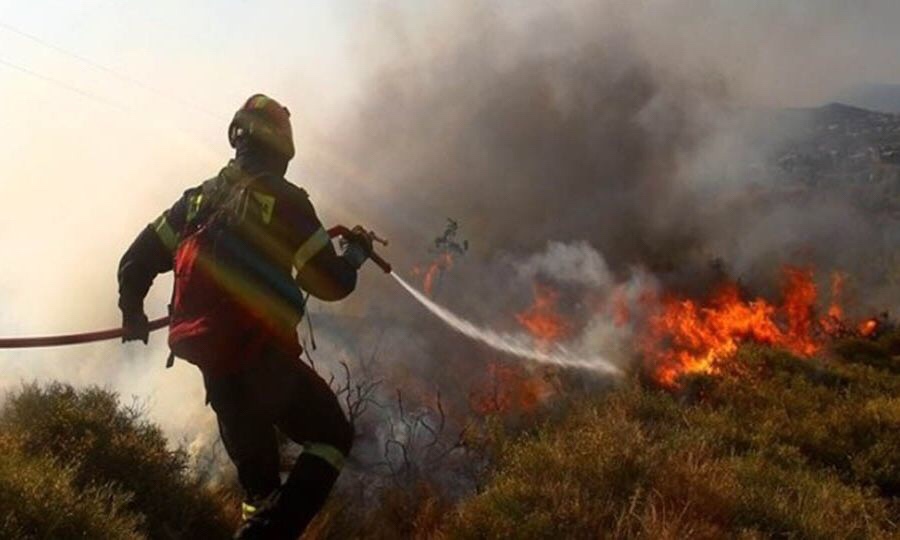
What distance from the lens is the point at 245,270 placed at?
9.82ft

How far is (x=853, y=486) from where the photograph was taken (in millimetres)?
6625

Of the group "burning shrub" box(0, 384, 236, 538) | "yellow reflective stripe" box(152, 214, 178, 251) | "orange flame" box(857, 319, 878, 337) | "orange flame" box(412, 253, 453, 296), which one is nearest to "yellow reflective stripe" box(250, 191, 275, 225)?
"yellow reflective stripe" box(152, 214, 178, 251)

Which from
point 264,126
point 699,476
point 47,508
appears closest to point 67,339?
point 47,508

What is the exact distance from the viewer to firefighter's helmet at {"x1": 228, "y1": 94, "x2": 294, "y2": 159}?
320cm

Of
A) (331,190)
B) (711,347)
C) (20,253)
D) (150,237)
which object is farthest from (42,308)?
(150,237)

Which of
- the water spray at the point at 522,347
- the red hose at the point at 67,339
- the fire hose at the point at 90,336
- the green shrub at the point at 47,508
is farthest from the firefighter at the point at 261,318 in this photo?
the water spray at the point at 522,347

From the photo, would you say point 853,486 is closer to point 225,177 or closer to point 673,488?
point 673,488

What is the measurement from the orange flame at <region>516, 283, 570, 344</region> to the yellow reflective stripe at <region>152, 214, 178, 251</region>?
19.2 metres

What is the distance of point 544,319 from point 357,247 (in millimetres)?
20825

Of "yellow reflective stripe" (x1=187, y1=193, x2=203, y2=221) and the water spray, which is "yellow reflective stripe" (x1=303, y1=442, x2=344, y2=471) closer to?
"yellow reflective stripe" (x1=187, y1=193, x2=203, y2=221)

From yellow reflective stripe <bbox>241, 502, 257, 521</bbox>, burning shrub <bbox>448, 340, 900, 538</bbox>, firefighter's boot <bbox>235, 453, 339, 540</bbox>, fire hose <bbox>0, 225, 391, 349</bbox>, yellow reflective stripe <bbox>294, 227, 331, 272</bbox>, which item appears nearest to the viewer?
firefighter's boot <bbox>235, 453, 339, 540</bbox>

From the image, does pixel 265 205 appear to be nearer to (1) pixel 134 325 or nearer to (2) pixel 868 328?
(1) pixel 134 325

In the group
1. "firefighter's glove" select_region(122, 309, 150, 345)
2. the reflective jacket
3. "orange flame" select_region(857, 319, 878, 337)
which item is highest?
"orange flame" select_region(857, 319, 878, 337)

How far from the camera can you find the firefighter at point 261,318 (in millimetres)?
2902
